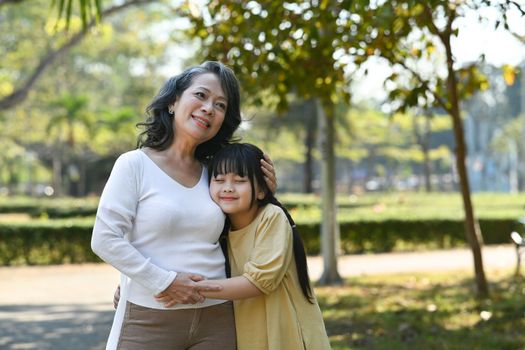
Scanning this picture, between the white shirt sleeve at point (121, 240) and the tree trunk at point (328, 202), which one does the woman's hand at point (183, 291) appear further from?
the tree trunk at point (328, 202)

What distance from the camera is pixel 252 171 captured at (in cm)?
289

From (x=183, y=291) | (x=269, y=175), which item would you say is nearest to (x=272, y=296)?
(x=183, y=291)

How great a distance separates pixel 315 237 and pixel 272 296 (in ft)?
43.2

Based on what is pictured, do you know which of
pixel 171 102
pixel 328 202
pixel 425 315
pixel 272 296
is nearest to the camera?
pixel 272 296

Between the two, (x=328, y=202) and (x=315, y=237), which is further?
(x=315, y=237)

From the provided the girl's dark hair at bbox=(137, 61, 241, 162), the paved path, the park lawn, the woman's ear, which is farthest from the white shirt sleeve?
the paved path

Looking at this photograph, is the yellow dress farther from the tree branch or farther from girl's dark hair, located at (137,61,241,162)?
the tree branch

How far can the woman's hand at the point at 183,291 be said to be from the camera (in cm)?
268

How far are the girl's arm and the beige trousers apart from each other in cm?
7

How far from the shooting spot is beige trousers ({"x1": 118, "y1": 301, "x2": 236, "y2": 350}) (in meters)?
2.73

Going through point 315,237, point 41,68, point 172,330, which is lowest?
point 315,237

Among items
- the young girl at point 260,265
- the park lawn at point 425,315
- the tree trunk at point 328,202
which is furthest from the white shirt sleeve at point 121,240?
the tree trunk at point 328,202

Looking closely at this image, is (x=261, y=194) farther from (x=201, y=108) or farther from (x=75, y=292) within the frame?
(x=75, y=292)

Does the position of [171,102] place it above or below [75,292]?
above
